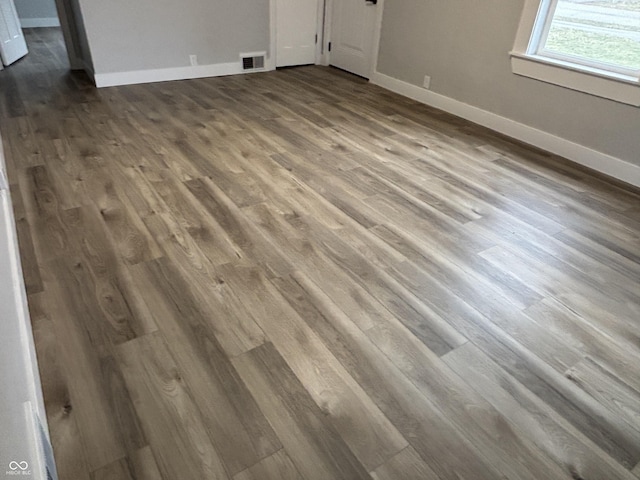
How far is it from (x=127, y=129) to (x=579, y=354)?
11.5 ft

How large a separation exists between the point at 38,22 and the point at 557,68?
7946 mm

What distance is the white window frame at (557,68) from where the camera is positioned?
298 cm

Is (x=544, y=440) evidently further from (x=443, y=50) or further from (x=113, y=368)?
(x=443, y=50)

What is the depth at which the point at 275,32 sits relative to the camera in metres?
5.29

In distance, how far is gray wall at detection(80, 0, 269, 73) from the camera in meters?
4.30

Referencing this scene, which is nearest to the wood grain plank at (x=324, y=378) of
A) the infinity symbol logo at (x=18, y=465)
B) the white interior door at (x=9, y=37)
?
the infinity symbol logo at (x=18, y=465)

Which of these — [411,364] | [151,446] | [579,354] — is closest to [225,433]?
[151,446]

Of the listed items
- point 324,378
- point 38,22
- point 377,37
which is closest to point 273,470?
point 324,378

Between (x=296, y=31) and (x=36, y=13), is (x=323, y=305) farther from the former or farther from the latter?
(x=36, y=13)

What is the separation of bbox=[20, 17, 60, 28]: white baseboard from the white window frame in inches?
294

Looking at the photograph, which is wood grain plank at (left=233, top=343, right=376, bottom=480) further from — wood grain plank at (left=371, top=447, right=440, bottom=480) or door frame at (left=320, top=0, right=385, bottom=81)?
door frame at (left=320, top=0, right=385, bottom=81)

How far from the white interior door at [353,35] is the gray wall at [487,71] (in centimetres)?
29

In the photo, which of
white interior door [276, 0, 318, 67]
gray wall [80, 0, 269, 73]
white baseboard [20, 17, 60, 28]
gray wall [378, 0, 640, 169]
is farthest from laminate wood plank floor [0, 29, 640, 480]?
white baseboard [20, 17, 60, 28]

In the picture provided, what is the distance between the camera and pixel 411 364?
1647 mm
